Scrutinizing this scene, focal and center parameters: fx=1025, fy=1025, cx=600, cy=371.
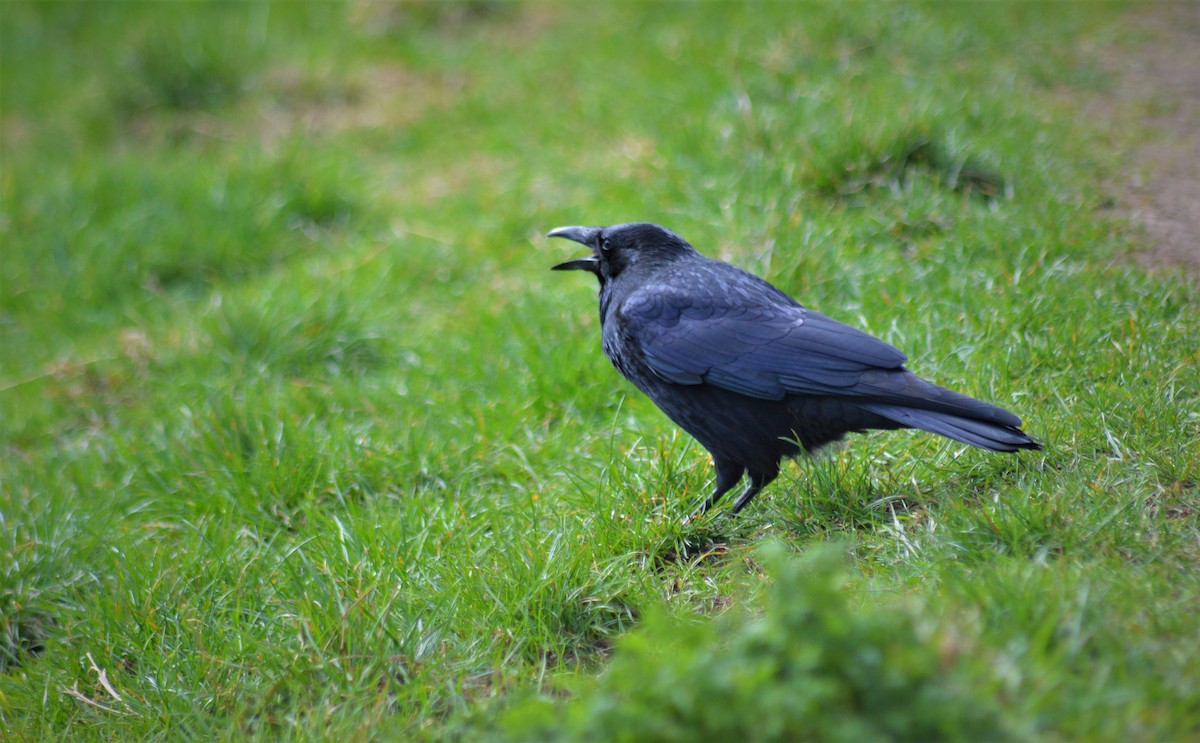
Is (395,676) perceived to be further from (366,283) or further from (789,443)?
(366,283)

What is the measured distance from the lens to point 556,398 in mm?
4223

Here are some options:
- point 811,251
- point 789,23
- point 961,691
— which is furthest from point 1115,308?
point 789,23

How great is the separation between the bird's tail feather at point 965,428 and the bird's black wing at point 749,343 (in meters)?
0.17

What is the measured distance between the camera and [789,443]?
3.14 m

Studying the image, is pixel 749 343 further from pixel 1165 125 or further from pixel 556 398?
pixel 1165 125

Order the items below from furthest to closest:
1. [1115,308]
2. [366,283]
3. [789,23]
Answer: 1. [789,23]
2. [366,283]
3. [1115,308]

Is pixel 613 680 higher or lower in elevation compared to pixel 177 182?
higher

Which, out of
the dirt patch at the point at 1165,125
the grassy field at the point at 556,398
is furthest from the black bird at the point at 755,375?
the dirt patch at the point at 1165,125

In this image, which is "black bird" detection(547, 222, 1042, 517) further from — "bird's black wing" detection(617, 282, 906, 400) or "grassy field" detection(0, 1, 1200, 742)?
"grassy field" detection(0, 1, 1200, 742)

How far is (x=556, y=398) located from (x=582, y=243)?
2.28ft

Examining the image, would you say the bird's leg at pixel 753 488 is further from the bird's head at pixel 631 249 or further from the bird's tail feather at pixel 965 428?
the bird's head at pixel 631 249

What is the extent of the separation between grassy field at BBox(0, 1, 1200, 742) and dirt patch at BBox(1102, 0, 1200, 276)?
15 cm

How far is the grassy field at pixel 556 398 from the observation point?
84.7 inches

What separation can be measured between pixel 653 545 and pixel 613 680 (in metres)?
1.23
